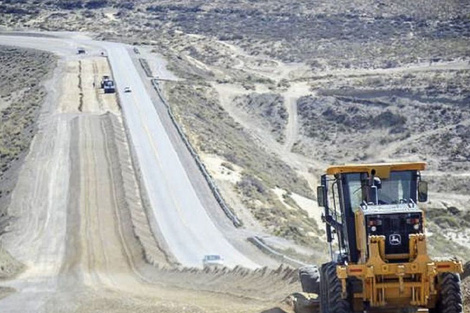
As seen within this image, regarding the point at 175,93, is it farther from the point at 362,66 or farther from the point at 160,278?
the point at 160,278

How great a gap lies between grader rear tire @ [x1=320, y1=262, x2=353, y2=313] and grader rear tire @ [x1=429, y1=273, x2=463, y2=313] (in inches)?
61.8

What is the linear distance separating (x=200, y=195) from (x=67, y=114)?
2617cm

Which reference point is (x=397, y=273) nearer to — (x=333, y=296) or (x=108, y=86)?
(x=333, y=296)

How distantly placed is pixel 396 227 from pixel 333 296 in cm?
170

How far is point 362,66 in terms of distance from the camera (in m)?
110

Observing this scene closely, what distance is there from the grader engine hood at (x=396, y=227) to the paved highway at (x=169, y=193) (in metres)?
20.6

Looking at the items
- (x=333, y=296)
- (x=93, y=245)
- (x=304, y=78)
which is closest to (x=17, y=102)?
(x=304, y=78)

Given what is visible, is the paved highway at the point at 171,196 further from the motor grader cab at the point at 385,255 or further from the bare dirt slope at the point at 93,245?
the motor grader cab at the point at 385,255

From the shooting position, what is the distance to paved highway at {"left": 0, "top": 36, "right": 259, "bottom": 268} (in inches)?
1555

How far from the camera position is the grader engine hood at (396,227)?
15.1 meters

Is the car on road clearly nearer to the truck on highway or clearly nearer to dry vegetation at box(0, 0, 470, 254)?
dry vegetation at box(0, 0, 470, 254)

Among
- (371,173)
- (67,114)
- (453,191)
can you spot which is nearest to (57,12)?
(67,114)

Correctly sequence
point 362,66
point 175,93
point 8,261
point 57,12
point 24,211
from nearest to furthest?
point 8,261 → point 24,211 → point 175,93 → point 362,66 → point 57,12

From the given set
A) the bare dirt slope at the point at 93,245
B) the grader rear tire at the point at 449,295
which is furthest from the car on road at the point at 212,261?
the grader rear tire at the point at 449,295
